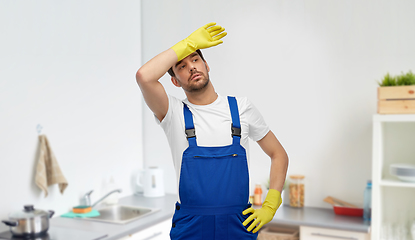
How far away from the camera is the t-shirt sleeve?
154 centimetres

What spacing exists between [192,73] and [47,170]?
158cm

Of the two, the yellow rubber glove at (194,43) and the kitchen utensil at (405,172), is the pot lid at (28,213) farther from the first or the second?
the kitchen utensil at (405,172)

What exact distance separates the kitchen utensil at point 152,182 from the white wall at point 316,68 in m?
0.79

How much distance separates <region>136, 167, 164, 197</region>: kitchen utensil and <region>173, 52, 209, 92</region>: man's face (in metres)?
1.97

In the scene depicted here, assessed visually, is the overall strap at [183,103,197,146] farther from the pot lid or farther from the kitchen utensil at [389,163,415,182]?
the kitchen utensil at [389,163,415,182]

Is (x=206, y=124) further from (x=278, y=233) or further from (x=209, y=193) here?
(x=278, y=233)

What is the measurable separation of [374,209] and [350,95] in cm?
82

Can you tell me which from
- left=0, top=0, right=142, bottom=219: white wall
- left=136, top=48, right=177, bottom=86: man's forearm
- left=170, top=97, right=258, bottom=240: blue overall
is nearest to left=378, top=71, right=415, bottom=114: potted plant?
left=170, top=97, right=258, bottom=240: blue overall

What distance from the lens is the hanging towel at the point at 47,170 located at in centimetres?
252

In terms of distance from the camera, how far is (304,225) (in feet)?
8.43

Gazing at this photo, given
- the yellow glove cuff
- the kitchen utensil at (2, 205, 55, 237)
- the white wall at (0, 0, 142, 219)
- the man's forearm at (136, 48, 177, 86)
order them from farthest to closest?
the white wall at (0, 0, 142, 219) < the kitchen utensil at (2, 205, 55, 237) < the yellow glove cuff < the man's forearm at (136, 48, 177, 86)

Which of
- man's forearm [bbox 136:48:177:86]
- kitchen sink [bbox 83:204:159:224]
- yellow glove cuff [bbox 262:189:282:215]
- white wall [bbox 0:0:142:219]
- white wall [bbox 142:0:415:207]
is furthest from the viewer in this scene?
kitchen sink [bbox 83:204:159:224]

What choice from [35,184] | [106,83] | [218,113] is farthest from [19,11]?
[218,113]

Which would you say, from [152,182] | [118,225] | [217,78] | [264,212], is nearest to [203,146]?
[264,212]
